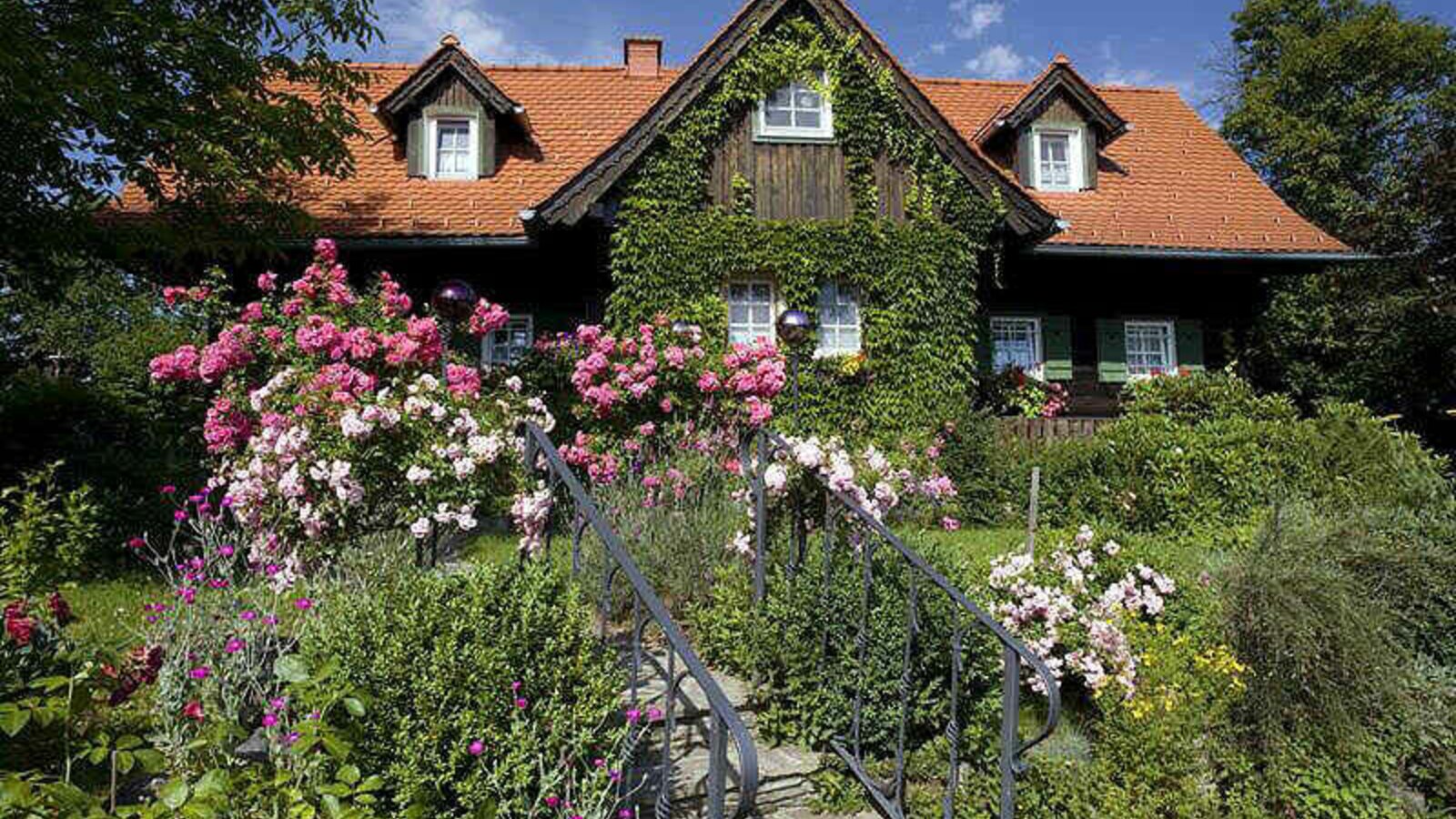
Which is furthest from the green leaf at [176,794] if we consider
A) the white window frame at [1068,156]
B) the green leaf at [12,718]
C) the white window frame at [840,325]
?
the white window frame at [1068,156]

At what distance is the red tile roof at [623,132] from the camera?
1181 centimetres

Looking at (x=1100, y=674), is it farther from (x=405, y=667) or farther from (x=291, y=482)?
(x=291, y=482)

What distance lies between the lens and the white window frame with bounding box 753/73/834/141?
37.5ft

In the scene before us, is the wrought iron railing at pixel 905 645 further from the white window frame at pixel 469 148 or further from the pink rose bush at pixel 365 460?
the white window frame at pixel 469 148

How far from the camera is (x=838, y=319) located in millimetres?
11695

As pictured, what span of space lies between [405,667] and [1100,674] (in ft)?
10.7

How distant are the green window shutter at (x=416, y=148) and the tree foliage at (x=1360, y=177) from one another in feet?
58.2

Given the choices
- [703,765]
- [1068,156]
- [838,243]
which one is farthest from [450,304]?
[1068,156]

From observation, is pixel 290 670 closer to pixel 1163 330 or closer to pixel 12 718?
pixel 12 718

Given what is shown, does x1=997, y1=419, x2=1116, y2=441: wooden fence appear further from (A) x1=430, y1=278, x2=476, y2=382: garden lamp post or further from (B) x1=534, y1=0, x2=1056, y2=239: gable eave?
(A) x1=430, y1=278, x2=476, y2=382: garden lamp post

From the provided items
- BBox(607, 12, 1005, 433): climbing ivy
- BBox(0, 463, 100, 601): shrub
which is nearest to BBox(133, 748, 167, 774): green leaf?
BBox(0, 463, 100, 601): shrub

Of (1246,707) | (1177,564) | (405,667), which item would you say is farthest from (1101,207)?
(405,667)

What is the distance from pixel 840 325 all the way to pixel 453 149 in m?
6.07

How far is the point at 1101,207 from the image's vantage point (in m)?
13.4
